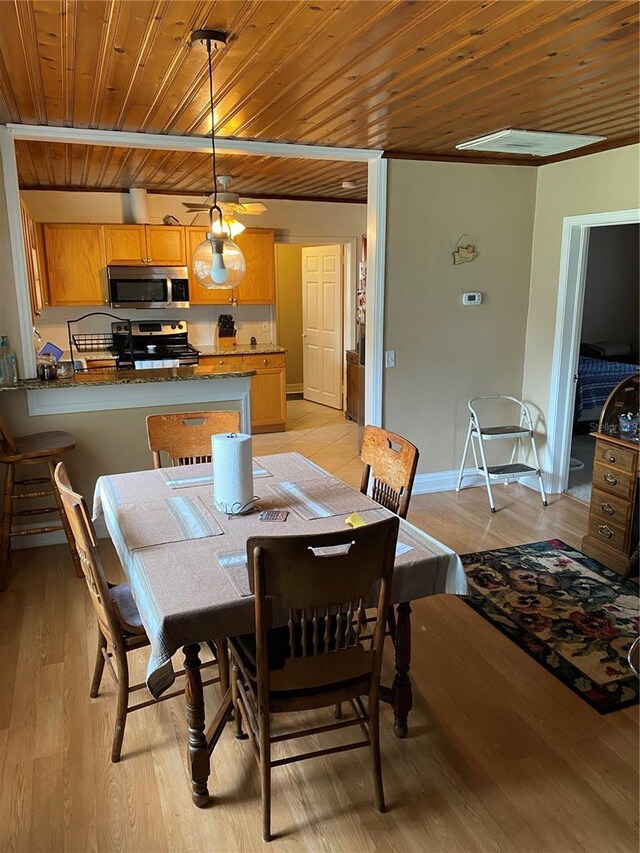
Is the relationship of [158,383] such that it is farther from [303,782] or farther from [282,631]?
[303,782]

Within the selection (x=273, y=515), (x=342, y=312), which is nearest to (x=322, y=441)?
(x=342, y=312)

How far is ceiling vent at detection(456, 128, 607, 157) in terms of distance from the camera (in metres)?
3.54

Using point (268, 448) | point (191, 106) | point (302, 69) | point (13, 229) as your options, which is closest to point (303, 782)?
point (302, 69)

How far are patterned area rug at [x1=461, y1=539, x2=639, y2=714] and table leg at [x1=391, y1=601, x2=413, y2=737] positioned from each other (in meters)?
0.75

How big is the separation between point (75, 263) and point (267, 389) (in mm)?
2220

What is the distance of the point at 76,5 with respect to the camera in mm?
1897

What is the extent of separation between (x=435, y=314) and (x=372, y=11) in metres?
2.72

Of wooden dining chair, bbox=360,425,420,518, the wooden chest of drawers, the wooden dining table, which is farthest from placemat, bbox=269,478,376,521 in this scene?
the wooden chest of drawers

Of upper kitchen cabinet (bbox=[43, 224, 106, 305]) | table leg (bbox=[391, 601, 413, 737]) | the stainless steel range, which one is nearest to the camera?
table leg (bbox=[391, 601, 413, 737])

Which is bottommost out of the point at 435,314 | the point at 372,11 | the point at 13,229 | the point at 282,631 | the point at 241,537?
the point at 282,631

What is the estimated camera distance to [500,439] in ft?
16.1

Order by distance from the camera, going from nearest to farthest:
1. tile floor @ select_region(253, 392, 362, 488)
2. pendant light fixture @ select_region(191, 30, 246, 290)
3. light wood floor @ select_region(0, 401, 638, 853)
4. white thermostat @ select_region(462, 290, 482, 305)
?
light wood floor @ select_region(0, 401, 638, 853), pendant light fixture @ select_region(191, 30, 246, 290), white thermostat @ select_region(462, 290, 482, 305), tile floor @ select_region(253, 392, 362, 488)

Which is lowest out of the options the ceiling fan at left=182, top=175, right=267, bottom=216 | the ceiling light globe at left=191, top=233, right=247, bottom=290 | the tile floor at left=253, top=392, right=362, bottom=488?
the tile floor at left=253, top=392, right=362, bottom=488

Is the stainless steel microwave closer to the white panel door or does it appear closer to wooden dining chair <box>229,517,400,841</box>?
the white panel door
